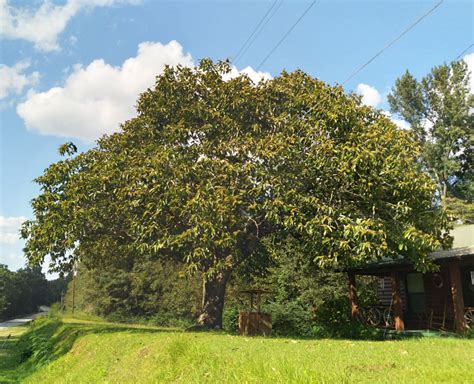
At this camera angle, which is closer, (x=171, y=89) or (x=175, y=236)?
(x=175, y=236)

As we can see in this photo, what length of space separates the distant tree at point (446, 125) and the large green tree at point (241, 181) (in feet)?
108

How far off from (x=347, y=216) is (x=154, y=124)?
9783 millimetres

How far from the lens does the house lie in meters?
17.2

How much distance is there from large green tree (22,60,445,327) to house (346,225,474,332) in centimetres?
147

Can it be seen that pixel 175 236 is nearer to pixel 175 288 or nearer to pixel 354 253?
pixel 354 253

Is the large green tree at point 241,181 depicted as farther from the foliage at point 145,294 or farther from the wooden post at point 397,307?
the foliage at point 145,294

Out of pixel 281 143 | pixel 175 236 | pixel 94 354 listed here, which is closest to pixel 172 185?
pixel 175 236

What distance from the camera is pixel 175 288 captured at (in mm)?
44375

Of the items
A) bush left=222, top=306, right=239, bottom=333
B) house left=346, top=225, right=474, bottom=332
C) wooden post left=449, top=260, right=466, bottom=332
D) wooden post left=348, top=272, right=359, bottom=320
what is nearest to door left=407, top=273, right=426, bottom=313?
house left=346, top=225, right=474, bottom=332

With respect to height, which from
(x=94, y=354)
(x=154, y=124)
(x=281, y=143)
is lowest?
(x=94, y=354)

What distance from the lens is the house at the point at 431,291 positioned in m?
17.2

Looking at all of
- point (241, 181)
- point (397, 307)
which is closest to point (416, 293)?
point (397, 307)

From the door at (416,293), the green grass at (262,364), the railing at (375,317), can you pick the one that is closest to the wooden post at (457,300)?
the railing at (375,317)

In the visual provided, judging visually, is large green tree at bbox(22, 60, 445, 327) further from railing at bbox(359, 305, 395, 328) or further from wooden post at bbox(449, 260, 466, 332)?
railing at bbox(359, 305, 395, 328)
